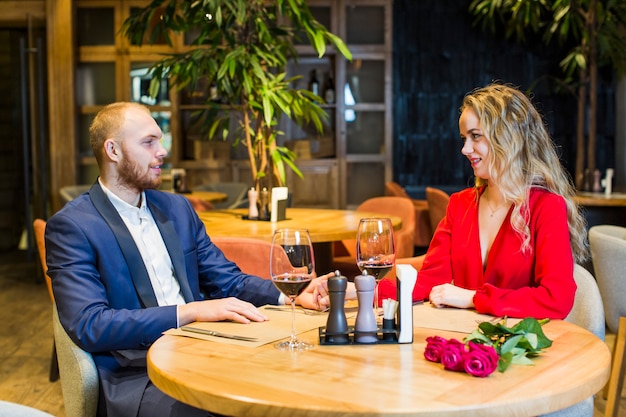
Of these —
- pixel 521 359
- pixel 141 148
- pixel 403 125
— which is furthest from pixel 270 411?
pixel 403 125

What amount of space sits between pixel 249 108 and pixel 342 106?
13.0ft

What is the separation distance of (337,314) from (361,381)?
1.12 feet

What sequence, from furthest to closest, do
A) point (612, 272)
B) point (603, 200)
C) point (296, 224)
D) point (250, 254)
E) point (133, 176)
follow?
point (603, 200) < point (296, 224) < point (612, 272) < point (250, 254) < point (133, 176)

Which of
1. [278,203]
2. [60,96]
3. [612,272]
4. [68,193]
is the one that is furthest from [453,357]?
[60,96]

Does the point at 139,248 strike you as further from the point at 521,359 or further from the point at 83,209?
the point at 521,359

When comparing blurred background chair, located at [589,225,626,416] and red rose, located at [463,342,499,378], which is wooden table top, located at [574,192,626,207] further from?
red rose, located at [463,342,499,378]

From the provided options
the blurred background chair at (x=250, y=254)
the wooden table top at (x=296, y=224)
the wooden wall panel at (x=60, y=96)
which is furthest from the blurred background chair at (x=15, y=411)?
the wooden wall panel at (x=60, y=96)

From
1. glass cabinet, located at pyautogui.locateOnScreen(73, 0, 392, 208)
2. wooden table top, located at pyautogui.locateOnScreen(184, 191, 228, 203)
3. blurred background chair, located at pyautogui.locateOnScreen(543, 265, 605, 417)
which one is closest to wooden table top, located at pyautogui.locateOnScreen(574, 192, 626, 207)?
wooden table top, located at pyautogui.locateOnScreen(184, 191, 228, 203)

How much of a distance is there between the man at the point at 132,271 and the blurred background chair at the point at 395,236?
2.02 meters

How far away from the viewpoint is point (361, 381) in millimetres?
1609

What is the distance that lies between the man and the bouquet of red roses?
22.6 inches

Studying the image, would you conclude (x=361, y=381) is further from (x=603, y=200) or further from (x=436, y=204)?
(x=436, y=204)

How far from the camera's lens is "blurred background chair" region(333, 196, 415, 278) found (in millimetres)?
4742

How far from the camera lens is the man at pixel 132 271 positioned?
→ 220 centimetres
